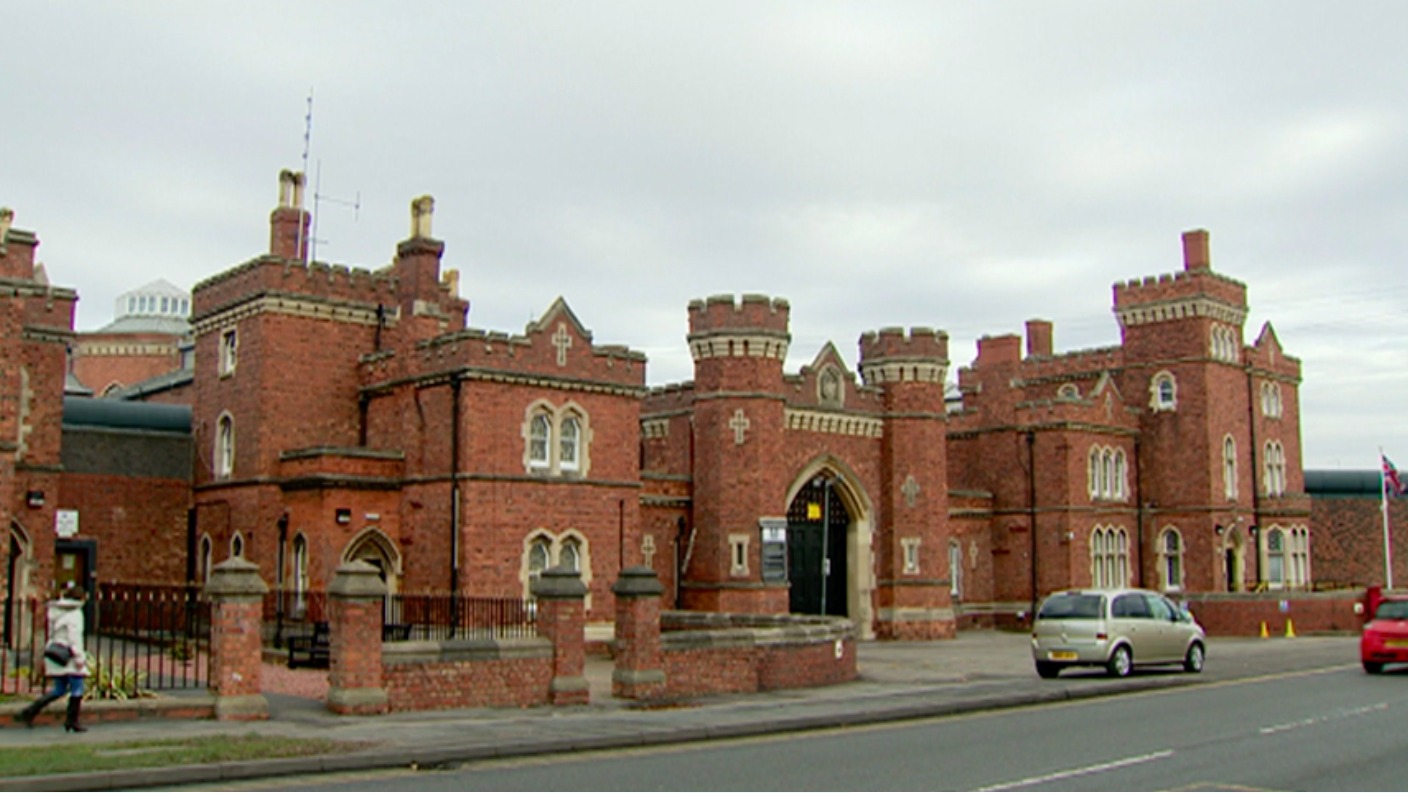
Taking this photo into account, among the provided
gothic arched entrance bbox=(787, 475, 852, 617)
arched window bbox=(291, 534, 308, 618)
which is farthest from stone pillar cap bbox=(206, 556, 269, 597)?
gothic arched entrance bbox=(787, 475, 852, 617)

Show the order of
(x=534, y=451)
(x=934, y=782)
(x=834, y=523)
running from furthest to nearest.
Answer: (x=834, y=523) < (x=534, y=451) < (x=934, y=782)

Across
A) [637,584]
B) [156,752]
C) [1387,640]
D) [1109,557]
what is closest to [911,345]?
[1109,557]

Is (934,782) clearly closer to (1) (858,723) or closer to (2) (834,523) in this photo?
(1) (858,723)

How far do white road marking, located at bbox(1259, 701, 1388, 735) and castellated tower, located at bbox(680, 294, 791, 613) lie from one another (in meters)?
17.1

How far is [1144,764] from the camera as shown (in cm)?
1316

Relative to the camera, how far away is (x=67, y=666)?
15.1 metres

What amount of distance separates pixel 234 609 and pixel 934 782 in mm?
9525

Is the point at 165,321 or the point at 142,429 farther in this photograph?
the point at 165,321

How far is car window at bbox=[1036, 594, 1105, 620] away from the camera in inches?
963

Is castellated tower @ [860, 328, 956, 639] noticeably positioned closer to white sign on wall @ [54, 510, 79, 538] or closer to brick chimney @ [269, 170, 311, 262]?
brick chimney @ [269, 170, 311, 262]

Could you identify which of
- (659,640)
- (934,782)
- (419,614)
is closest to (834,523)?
(419,614)

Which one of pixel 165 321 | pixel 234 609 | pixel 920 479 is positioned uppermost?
pixel 165 321

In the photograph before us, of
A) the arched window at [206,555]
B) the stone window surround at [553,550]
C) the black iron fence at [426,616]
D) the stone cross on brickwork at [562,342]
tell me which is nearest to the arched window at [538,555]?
the stone window surround at [553,550]

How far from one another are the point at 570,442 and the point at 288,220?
9.50 m
